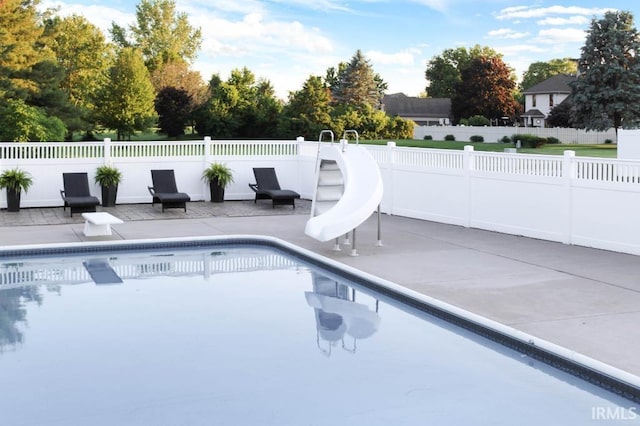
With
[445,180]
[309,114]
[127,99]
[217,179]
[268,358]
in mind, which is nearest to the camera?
[268,358]

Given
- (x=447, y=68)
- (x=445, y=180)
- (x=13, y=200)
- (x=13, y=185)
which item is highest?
(x=447, y=68)

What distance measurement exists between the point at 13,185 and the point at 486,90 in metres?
65.2

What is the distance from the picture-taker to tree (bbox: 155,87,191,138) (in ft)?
180

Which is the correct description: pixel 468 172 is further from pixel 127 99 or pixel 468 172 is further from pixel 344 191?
pixel 127 99

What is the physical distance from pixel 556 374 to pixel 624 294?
8.71 ft

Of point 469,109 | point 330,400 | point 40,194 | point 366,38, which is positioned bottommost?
point 330,400

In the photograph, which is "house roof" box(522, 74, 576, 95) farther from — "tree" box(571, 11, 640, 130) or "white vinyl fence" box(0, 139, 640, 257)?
"white vinyl fence" box(0, 139, 640, 257)

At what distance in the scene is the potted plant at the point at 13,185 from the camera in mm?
16312

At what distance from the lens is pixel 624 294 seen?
8.54 m

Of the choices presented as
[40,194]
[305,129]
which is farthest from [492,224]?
[305,129]

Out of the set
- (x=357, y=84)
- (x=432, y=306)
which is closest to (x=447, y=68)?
(x=357, y=84)

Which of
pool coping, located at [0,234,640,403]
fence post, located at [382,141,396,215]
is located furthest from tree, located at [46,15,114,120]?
pool coping, located at [0,234,640,403]

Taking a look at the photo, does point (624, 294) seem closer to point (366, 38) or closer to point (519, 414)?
point (519, 414)

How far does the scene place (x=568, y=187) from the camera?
1188cm
